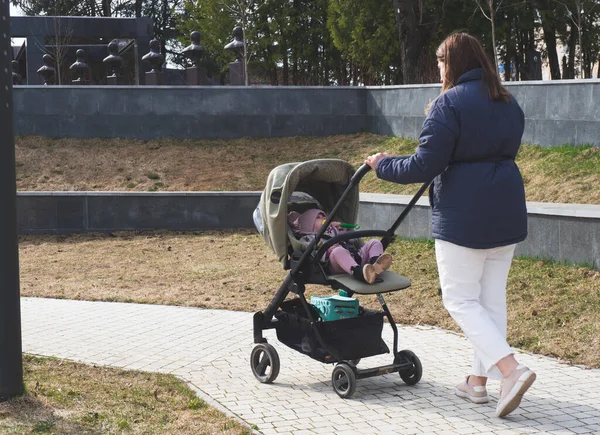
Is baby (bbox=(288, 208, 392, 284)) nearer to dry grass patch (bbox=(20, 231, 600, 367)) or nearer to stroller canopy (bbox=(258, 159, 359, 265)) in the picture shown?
stroller canopy (bbox=(258, 159, 359, 265))

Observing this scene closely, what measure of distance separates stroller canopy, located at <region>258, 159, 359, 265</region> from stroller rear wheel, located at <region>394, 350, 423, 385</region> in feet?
3.29

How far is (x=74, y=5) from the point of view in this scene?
49.0m

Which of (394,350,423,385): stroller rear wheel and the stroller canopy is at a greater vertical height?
the stroller canopy

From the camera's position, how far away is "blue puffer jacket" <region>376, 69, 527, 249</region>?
5031mm

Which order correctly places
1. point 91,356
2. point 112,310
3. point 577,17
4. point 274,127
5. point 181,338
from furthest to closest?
point 577,17, point 274,127, point 112,310, point 181,338, point 91,356

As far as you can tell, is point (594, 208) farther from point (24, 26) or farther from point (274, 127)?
point (24, 26)

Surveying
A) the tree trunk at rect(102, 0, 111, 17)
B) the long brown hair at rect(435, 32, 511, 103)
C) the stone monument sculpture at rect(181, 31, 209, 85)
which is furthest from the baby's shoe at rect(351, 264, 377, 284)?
the tree trunk at rect(102, 0, 111, 17)

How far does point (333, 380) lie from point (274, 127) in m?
13.3

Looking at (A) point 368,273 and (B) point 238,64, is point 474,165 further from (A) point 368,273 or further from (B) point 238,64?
(B) point 238,64

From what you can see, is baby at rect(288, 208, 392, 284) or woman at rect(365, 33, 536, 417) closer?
woman at rect(365, 33, 536, 417)

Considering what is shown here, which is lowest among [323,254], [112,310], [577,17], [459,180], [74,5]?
[112,310]

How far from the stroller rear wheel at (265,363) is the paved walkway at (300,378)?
0.08 m

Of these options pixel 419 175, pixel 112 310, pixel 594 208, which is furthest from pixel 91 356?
pixel 594 208

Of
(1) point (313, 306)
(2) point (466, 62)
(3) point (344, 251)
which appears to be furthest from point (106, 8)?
(2) point (466, 62)
